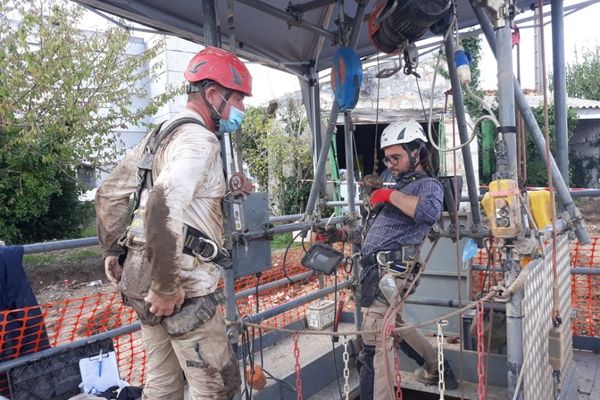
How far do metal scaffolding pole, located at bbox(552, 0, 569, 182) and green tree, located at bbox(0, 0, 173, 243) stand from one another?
31.3 ft

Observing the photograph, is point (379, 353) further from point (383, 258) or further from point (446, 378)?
point (446, 378)

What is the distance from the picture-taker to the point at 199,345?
231 cm

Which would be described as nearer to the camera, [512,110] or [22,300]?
[512,110]

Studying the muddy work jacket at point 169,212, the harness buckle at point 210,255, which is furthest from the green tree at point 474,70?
the harness buckle at point 210,255

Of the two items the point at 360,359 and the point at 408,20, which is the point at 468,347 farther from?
the point at 408,20

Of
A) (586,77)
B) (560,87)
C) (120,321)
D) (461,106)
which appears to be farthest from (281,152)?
(586,77)

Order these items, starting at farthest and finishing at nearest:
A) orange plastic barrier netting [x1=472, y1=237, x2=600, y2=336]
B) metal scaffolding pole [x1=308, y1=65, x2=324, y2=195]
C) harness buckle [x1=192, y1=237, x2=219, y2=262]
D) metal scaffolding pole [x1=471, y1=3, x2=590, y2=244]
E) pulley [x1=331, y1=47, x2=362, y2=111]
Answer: orange plastic barrier netting [x1=472, y1=237, x2=600, y2=336], metal scaffolding pole [x1=308, y1=65, x2=324, y2=195], pulley [x1=331, y1=47, x2=362, y2=111], metal scaffolding pole [x1=471, y1=3, x2=590, y2=244], harness buckle [x1=192, y1=237, x2=219, y2=262]

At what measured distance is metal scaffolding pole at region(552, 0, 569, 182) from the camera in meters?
3.90

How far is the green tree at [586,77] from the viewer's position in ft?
89.2

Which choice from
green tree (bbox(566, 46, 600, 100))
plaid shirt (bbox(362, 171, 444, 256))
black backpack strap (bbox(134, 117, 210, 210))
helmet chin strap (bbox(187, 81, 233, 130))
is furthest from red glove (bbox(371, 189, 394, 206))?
green tree (bbox(566, 46, 600, 100))

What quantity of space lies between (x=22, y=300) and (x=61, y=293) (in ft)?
28.5

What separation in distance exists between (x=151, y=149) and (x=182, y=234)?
58 cm

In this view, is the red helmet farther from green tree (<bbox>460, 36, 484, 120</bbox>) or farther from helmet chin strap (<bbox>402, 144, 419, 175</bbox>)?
green tree (<bbox>460, 36, 484, 120</bbox>)

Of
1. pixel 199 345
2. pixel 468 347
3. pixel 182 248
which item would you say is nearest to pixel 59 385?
pixel 199 345
